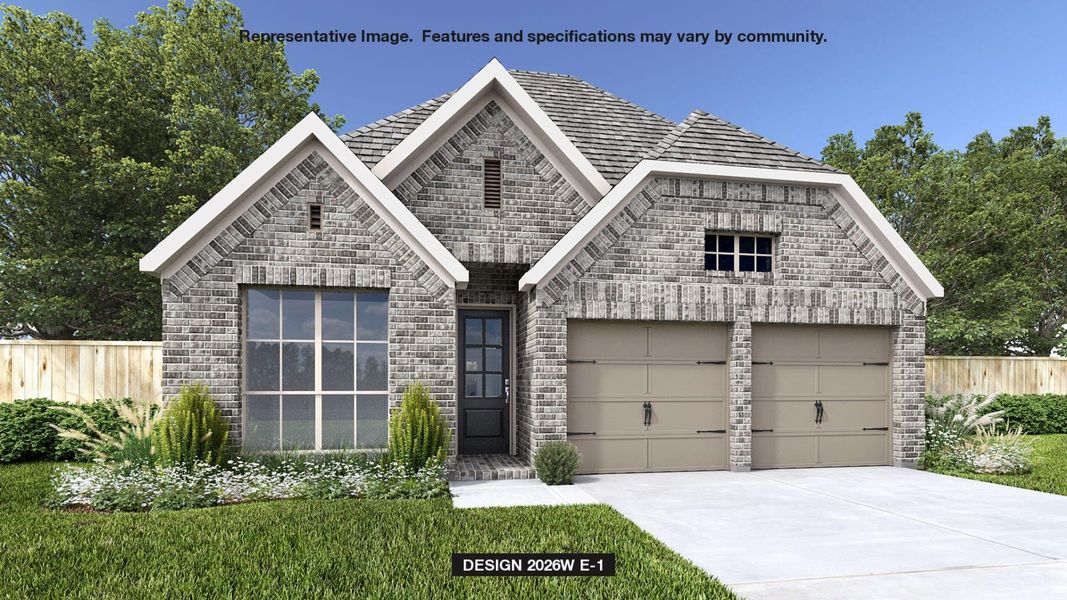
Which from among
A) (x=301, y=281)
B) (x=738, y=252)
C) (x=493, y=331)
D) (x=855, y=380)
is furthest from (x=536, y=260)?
(x=855, y=380)

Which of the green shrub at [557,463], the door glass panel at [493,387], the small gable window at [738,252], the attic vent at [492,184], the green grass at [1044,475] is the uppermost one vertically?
the attic vent at [492,184]

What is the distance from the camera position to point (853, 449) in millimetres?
11117

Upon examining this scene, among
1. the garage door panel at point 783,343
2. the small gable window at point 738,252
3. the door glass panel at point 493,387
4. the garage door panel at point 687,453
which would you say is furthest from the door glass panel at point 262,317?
the garage door panel at point 783,343

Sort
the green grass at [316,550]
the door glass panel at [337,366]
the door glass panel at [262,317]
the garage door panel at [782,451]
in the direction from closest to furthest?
the green grass at [316,550] < the door glass panel at [262,317] < the door glass panel at [337,366] < the garage door panel at [782,451]

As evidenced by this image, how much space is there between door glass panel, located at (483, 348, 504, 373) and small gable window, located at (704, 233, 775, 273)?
4.08 metres

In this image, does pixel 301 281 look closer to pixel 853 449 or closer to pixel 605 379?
pixel 605 379

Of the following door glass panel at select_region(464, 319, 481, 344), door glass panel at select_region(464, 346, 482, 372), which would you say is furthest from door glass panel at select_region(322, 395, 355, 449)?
door glass panel at select_region(464, 319, 481, 344)

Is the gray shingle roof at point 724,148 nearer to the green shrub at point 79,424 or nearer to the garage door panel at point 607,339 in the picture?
the garage door panel at point 607,339

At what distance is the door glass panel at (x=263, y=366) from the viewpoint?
902cm

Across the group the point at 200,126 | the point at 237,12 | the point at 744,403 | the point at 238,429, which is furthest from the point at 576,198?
the point at 237,12

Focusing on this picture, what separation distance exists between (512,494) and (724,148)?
23.9 feet

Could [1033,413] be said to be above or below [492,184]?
below

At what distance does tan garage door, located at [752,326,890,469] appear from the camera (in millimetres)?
10797

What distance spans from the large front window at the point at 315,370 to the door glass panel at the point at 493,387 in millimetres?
2318
